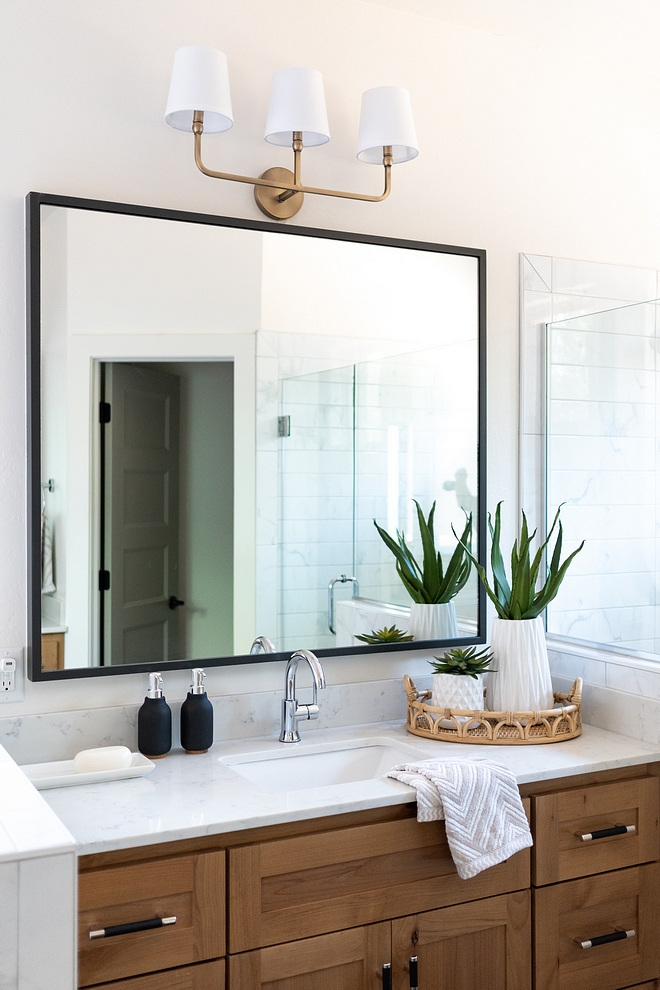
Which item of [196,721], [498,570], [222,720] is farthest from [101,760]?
[498,570]

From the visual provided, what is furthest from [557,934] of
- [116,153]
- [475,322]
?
[116,153]

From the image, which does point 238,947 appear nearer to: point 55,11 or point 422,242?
point 422,242

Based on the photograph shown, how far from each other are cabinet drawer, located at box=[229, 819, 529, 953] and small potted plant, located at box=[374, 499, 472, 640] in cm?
65

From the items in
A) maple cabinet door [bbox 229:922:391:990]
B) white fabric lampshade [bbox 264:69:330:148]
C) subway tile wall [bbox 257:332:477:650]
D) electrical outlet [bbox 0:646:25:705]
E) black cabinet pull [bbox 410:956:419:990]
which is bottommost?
black cabinet pull [bbox 410:956:419:990]

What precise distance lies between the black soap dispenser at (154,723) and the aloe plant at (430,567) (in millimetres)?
670

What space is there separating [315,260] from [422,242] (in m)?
0.31

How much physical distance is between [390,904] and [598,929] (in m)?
0.55

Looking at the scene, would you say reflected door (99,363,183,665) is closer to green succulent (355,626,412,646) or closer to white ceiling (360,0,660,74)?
green succulent (355,626,412,646)

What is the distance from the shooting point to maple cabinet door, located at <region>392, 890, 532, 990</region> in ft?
5.65

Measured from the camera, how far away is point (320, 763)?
2.03 m

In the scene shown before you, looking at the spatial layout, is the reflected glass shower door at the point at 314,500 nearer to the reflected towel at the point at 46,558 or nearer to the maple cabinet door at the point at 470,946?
the reflected towel at the point at 46,558

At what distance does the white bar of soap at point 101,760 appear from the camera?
1.78 meters

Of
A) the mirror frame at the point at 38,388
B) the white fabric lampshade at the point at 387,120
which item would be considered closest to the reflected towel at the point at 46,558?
the mirror frame at the point at 38,388

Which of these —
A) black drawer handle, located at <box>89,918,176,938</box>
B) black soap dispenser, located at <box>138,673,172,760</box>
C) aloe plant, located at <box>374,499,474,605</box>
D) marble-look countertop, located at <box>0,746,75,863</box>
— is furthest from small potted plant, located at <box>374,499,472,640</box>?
marble-look countertop, located at <box>0,746,75,863</box>
